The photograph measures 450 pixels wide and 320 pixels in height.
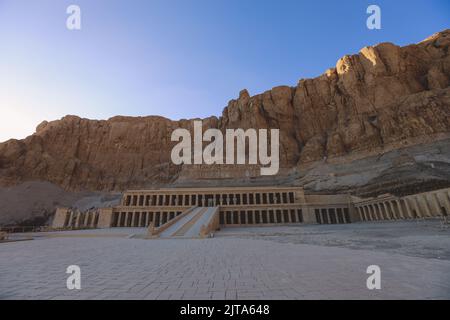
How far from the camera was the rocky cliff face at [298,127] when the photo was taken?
4459 cm

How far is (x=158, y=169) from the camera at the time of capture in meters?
68.7

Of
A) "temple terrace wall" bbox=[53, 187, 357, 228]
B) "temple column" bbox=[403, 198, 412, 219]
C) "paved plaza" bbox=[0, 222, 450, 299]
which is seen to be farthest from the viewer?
"temple terrace wall" bbox=[53, 187, 357, 228]

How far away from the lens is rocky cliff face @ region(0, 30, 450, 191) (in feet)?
146

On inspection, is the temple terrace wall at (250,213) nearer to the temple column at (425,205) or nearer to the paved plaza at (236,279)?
the temple column at (425,205)

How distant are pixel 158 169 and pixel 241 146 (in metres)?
26.7

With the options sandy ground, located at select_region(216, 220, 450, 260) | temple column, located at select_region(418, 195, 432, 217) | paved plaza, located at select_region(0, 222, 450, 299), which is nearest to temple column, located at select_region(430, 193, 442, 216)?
temple column, located at select_region(418, 195, 432, 217)

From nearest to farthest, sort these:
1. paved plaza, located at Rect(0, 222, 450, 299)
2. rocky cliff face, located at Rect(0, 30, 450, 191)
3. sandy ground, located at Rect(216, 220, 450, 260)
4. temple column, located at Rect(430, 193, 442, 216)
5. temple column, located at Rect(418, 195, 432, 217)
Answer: paved plaza, located at Rect(0, 222, 450, 299) < sandy ground, located at Rect(216, 220, 450, 260) < temple column, located at Rect(430, 193, 442, 216) < temple column, located at Rect(418, 195, 432, 217) < rocky cliff face, located at Rect(0, 30, 450, 191)

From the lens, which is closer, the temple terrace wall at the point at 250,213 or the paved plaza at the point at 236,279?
the paved plaza at the point at 236,279

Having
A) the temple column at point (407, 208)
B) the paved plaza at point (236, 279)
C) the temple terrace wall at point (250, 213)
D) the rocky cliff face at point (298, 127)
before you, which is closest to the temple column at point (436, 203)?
the temple column at point (407, 208)

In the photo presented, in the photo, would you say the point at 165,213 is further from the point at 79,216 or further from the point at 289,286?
the point at 289,286

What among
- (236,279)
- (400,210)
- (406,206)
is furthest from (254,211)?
(236,279)

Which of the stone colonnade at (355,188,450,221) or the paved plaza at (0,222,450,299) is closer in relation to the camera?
the paved plaza at (0,222,450,299)

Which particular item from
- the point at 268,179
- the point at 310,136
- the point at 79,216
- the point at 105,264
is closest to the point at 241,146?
the point at 268,179

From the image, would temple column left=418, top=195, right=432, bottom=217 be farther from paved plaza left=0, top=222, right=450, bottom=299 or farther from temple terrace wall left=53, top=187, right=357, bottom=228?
paved plaza left=0, top=222, right=450, bottom=299
